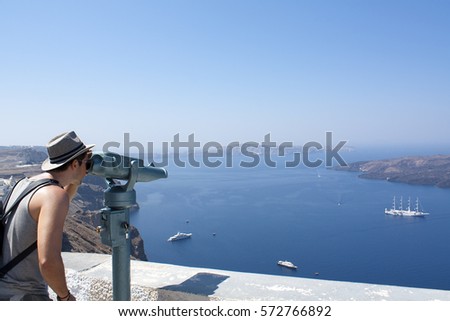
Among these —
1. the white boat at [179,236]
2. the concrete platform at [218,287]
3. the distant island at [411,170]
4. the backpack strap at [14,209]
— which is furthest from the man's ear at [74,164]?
the distant island at [411,170]

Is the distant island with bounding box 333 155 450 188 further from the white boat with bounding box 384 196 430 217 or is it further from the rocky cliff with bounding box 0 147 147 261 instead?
the rocky cliff with bounding box 0 147 147 261

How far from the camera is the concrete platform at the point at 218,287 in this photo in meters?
1.56

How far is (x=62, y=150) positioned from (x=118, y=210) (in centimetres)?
42

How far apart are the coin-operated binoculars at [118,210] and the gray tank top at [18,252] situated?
1.20 feet

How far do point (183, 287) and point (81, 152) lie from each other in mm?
792

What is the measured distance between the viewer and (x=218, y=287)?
1.69 metres

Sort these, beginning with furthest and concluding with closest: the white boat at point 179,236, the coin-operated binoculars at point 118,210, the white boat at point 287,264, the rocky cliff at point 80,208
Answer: the white boat at point 179,236, the white boat at point 287,264, the rocky cliff at point 80,208, the coin-operated binoculars at point 118,210

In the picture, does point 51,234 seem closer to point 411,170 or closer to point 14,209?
point 14,209

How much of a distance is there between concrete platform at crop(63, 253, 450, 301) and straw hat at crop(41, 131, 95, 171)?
0.77m

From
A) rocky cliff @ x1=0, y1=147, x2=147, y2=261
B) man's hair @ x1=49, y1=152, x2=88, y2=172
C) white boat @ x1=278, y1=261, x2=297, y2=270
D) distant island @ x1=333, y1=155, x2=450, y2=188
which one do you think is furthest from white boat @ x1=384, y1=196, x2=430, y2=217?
man's hair @ x1=49, y1=152, x2=88, y2=172

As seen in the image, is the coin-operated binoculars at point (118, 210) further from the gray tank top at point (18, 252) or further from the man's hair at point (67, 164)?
the gray tank top at point (18, 252)

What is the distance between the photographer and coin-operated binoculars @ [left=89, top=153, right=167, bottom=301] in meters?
1.53

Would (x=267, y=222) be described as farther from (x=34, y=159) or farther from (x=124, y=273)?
(x=124, y=273)

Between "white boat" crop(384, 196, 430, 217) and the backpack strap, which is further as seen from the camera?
"white boat" crop(384, 196, 430, 217)
